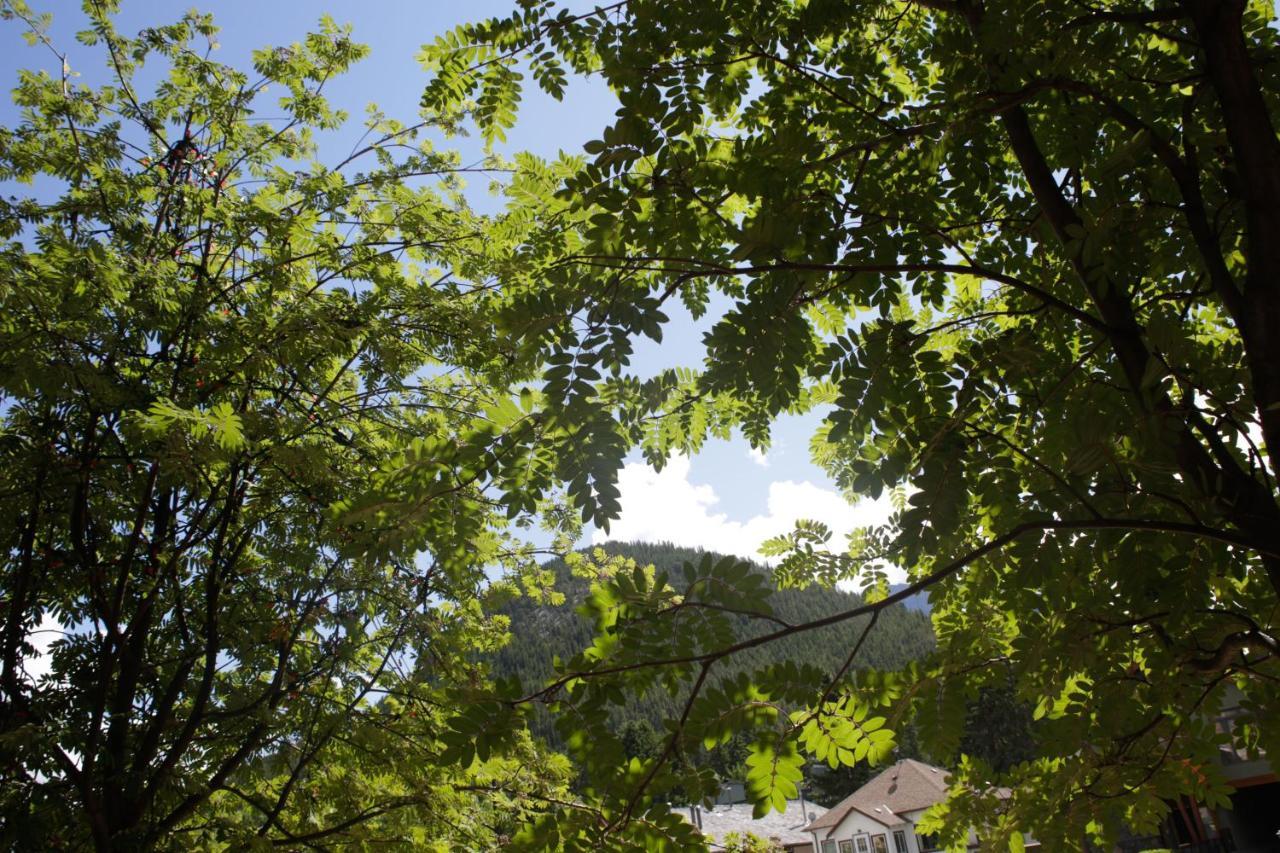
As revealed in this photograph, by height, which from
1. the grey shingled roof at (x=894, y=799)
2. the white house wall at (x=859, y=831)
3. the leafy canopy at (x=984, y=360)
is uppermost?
the leafy canopy at (x=984, y=360)

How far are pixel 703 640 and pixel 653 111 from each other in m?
1.49

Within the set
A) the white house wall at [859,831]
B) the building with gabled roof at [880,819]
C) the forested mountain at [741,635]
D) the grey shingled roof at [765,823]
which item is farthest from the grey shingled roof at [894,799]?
the forested mountain at [741,635]

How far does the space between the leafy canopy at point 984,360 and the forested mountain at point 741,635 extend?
0.71 feet

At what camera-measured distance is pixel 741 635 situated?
6.64 feet

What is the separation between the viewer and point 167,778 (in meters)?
5.12

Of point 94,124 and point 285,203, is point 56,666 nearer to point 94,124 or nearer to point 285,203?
point 285,203

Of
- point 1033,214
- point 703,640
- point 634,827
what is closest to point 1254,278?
point 1033,214

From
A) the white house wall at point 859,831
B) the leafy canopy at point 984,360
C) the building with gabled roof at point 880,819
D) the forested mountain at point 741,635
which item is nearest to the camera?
the leafy canopy at point 984,360

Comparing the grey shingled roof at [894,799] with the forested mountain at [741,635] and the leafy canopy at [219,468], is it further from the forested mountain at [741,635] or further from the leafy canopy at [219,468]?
the leafy canopy at [219,468]

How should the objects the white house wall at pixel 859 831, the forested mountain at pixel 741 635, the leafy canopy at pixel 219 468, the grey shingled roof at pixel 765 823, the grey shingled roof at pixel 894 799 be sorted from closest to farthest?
the forested mountain at pixel 741 635, the leafy canopy at pixel 219 468, the grey shingled roof at pixel 765 823, the grey shingled roof at pixel 894 799, the white house wall at pixel 859 831

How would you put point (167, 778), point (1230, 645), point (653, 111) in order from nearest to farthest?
point (1230, 645) < point (653, 111) < point (167, 778)

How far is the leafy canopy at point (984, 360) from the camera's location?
1.66m

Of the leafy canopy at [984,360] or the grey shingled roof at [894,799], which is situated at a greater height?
the leafy canopy at [984,360]

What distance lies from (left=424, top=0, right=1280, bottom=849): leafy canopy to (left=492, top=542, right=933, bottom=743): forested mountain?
0.22 m
